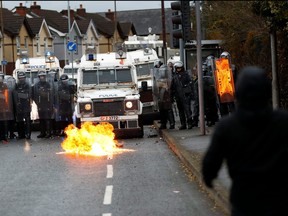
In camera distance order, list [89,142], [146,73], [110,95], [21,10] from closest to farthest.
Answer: [89,142] < [110,95] < [146,73] < [21,10]

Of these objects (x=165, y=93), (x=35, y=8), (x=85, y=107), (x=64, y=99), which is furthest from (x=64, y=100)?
(x=35, y=8)

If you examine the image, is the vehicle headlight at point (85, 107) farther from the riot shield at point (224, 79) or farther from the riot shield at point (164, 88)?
the riot shield at point (224, 79)

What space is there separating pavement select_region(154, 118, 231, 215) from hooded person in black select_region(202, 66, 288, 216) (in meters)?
4.49

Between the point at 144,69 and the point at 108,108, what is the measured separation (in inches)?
336

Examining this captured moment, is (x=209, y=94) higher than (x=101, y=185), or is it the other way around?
(x=209, y=94)

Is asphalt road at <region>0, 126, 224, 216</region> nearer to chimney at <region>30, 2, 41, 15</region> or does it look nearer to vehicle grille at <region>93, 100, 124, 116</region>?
vehicle grille at <region>93, 100, 124, 116</region>

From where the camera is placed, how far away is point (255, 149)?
608 cm

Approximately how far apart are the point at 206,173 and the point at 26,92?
20.5 m

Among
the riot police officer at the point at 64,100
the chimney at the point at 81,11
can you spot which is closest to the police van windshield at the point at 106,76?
the riot police officer at the point at 64,100

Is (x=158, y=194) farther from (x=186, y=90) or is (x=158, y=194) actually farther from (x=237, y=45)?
(x=237, y=45)

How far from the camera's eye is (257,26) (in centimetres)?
3300

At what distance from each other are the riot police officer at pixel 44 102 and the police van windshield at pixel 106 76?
134cm

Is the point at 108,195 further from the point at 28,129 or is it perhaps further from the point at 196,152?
the point at 28,129

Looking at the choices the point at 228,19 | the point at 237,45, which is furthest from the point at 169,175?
the point at 228,19
